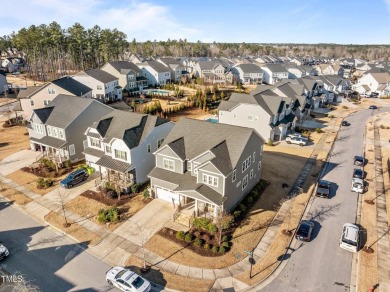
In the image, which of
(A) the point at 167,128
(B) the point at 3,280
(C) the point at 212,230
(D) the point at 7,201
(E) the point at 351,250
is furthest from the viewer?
(A) the point at 167,128

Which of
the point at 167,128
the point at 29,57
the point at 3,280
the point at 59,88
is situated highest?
the point at 29,57

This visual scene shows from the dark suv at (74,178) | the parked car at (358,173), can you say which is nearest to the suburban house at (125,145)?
the dark suv at (74,178)

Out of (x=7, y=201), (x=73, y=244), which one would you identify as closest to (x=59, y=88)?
(x=7, y=201)

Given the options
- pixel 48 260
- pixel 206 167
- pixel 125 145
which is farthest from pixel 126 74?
pixel 48 260

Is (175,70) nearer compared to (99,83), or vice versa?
(99,83)

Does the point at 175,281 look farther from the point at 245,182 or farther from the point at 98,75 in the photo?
the point at 98,75

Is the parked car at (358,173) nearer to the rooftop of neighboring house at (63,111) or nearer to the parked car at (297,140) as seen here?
the parked car at (297,140)

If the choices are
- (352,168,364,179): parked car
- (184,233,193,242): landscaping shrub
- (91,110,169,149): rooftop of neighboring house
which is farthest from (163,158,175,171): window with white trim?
(352,168,364,179): parked car

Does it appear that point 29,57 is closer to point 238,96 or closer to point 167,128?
point 238,96
